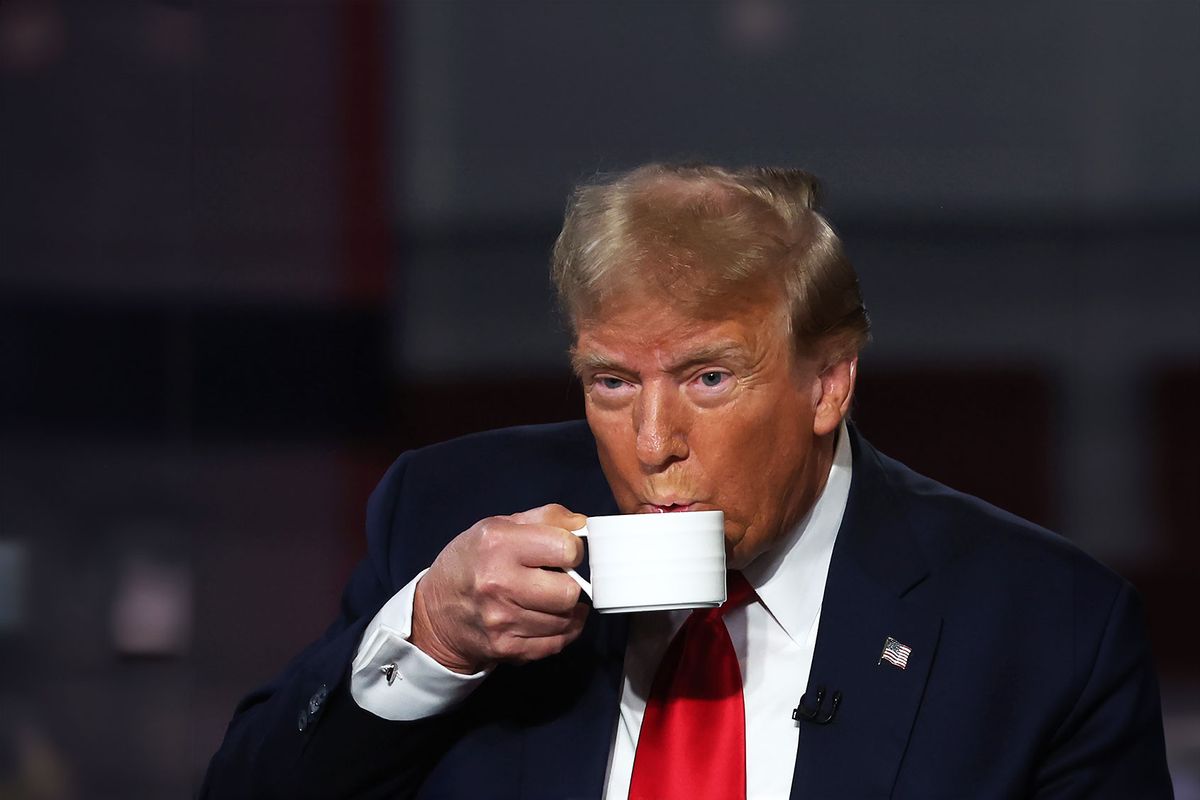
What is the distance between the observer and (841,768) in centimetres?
163

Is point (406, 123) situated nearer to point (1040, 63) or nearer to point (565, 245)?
point (565, 245)

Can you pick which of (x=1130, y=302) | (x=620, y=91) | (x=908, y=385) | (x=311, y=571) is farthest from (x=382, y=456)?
(x=1130, y=302)

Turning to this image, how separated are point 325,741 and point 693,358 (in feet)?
2.14

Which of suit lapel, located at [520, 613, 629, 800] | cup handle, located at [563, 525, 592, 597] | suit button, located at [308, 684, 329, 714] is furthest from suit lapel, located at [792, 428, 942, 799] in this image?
suit button, located at [308, 684, 329, 714]

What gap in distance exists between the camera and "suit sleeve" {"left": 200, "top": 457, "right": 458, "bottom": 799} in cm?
168

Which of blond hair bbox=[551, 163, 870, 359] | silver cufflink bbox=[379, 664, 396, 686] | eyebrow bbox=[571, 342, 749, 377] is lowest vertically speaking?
silver cufflink bbox=[379, 664, 396, 686]

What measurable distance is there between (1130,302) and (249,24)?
1.57m

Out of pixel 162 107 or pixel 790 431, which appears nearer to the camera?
pixel 790 431

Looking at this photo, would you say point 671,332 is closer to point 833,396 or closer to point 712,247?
point 712,247

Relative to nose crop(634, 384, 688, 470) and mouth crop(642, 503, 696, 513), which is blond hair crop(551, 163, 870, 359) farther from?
mouth crop(642, 503, 696, 513)

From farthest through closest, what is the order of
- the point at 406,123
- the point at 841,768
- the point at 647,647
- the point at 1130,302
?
the point at 406,123, the point at 1130,302, the point at 647,647, the point at 841,768

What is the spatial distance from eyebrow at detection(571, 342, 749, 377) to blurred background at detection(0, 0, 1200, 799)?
0.68 meters

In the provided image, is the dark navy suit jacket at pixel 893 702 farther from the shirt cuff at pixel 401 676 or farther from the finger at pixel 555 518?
the finger at pixel 555 518

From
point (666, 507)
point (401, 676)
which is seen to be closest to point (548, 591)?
point (666, 507)
